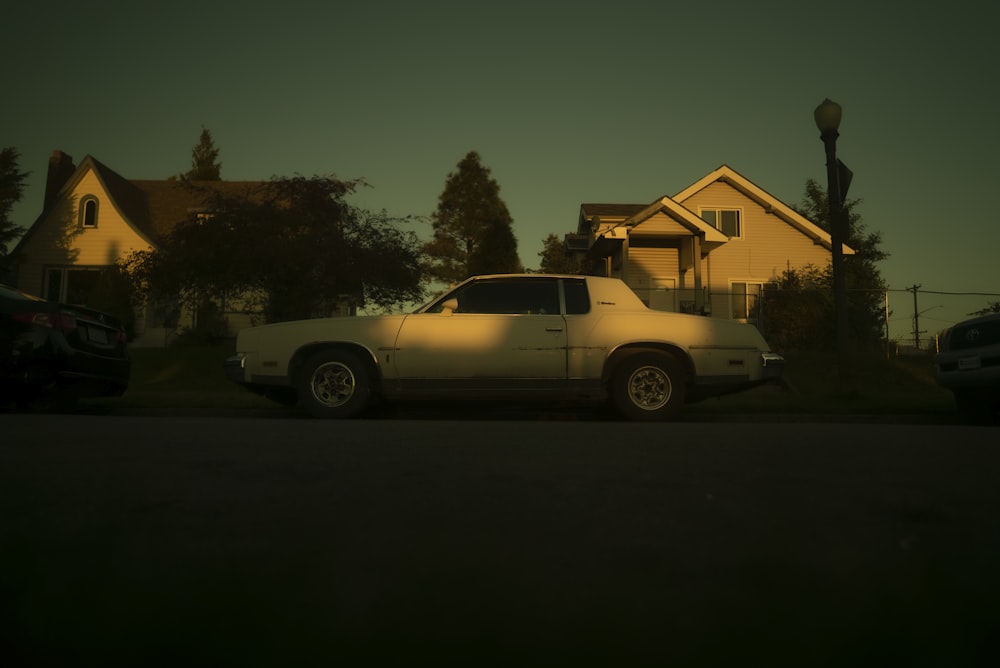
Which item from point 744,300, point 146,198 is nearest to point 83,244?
point 146,198

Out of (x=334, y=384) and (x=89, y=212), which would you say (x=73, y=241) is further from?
(x=334, y=384)

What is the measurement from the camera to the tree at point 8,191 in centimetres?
2854

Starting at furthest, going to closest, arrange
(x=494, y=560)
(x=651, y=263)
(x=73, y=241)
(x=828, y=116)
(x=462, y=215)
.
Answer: (x=462, y=215)
(x=73, y=241)
(x=651, y=263)
(x=828, y=116)
(x=494, y=560)

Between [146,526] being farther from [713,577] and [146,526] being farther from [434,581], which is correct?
[713,577]

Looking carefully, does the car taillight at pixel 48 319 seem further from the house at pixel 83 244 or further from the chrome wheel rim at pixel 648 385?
the house at pixel 83 244

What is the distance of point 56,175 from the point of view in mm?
30188

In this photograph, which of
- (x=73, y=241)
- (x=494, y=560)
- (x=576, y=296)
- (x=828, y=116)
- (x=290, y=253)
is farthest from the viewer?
(x=73, y=241)

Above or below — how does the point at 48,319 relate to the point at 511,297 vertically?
below

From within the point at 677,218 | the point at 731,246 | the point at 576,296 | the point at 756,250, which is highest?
the point at 677,218

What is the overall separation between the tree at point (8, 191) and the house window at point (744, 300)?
79.3 feet

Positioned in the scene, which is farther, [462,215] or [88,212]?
[462,215]

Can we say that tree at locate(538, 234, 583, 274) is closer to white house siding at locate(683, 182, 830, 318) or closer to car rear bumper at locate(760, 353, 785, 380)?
white house siding at locate(683, 182, 830, 318)

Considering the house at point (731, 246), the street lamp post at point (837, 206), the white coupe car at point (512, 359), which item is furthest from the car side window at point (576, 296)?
the house at point (731, 246)

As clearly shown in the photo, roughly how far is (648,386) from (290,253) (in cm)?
1108
